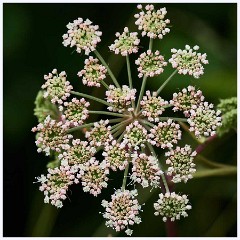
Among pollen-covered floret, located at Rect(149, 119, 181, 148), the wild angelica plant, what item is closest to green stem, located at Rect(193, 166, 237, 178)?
the wild angelica plant

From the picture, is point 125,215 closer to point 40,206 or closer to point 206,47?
point 40,206

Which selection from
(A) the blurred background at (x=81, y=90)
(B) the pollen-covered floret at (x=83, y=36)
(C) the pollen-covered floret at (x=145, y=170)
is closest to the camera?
(C) the pollen-covered floret at (x=145, y=170)

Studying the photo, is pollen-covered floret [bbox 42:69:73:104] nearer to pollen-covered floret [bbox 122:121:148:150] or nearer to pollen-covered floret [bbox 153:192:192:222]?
pollen-covered floret [bbox 122:121:148:150]

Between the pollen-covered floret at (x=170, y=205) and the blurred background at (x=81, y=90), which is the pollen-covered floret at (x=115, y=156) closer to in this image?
the pollen-covered floret at (x=170, y=205)

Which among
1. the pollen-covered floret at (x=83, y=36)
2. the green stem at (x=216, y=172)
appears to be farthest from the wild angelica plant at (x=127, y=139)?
the green stem at (x=216, y=172)

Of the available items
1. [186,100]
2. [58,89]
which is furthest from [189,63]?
[58,89]

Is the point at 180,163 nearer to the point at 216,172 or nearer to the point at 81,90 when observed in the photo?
the point at 216,172
